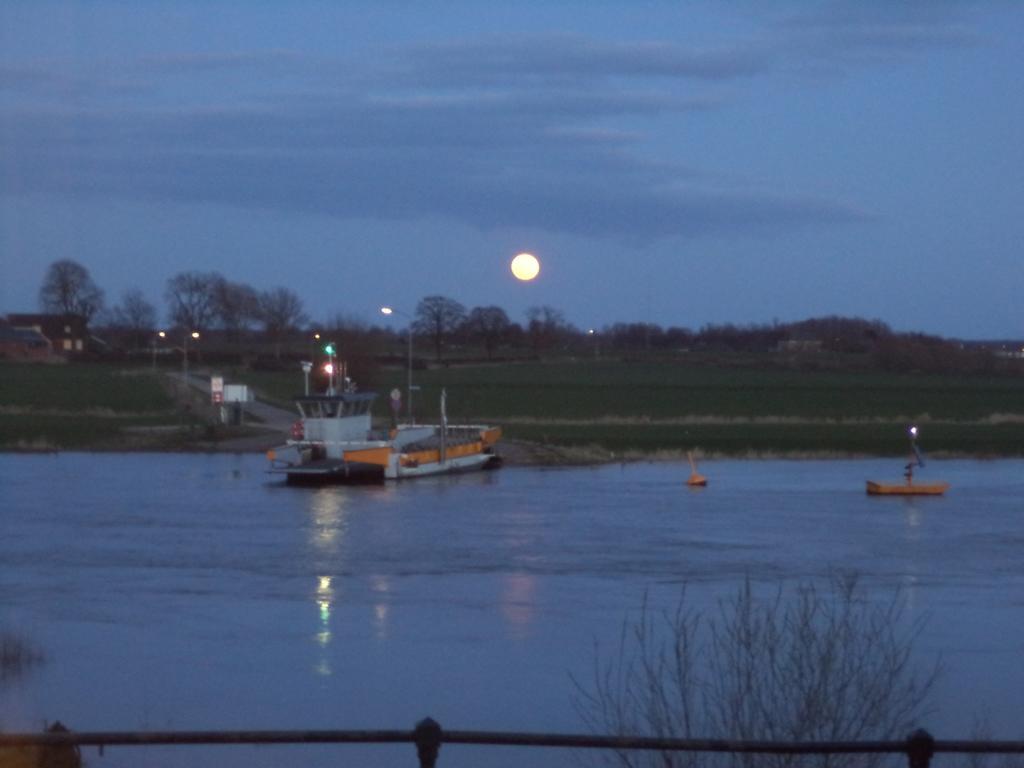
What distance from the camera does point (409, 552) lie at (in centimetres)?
2970

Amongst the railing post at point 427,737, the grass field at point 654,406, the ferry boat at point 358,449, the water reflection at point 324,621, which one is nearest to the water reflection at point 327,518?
the ferry boat at point 358,449

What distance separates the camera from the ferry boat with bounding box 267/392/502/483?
46.6 metres

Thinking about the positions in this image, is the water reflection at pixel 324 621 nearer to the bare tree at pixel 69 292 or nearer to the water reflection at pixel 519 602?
the water reflection at pixel 519 602

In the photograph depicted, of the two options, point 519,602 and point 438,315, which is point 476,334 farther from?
point 519,602

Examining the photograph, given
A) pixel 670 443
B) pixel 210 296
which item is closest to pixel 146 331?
pixel 210 296

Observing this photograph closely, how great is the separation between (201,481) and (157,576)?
63.1 feet

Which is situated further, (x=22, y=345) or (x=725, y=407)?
(x=22, y=345)

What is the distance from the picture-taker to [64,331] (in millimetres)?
167500

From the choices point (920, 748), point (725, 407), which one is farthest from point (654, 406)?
point (920, 748)

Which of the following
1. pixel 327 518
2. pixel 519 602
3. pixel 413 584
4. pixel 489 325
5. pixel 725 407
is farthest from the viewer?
pixel 489 325

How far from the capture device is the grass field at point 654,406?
62.6m

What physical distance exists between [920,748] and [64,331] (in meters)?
170

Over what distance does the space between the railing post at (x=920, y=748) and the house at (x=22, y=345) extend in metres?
154

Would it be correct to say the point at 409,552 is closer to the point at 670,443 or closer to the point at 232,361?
the point at 670,443
